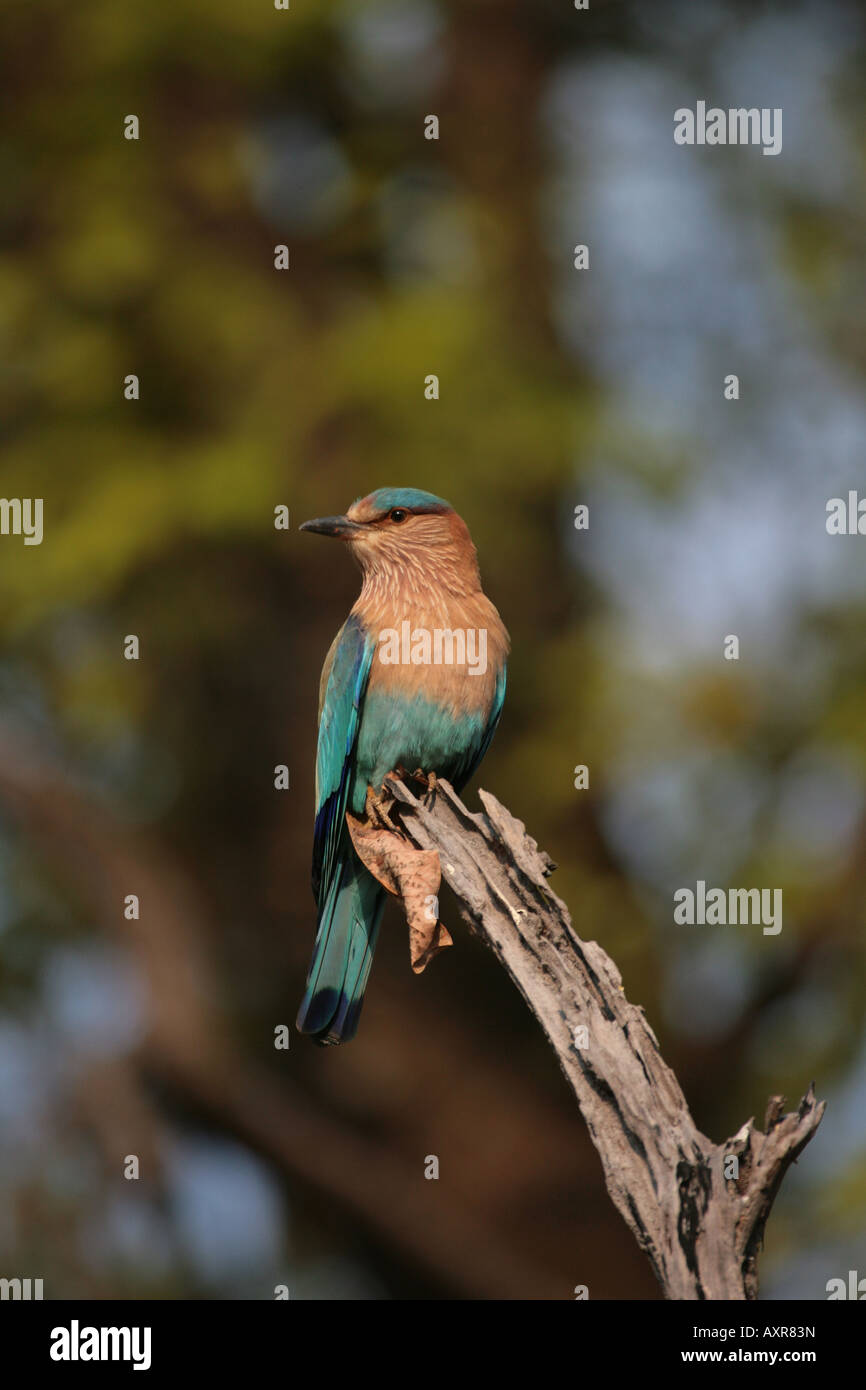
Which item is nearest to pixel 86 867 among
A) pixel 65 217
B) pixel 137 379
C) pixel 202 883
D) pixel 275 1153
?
pixel 202 883

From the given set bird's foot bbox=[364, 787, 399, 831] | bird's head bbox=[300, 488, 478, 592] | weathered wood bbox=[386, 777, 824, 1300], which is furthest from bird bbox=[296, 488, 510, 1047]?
weathered wood bbox=[386, 777, 824, 1300]

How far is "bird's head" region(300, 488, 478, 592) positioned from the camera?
18.7ft

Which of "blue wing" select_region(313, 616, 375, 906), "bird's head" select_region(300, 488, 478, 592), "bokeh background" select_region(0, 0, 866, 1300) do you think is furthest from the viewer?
"bokeh background" select_region(0, 0, 866, 1300)

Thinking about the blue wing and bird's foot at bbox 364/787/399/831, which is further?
the blue wing

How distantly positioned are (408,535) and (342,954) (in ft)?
4.95

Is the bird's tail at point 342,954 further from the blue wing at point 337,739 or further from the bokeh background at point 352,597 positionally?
the bokeh background at point 352,597

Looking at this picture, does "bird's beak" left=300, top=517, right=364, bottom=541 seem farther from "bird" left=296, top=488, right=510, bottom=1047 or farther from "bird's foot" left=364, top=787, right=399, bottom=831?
"bird's foot" left=364, top=787, right=399, bottom=831

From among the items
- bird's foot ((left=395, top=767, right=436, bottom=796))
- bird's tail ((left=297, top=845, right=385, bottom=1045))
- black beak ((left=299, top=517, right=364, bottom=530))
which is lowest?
bird's tail ((left=297, top=845, right=385, bottom=1045))

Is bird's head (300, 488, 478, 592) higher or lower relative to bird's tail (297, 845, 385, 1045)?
higher

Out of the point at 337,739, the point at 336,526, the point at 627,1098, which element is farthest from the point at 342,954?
the point at 627,1098

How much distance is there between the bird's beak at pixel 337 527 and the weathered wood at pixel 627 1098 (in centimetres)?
141

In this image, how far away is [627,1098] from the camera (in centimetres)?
389

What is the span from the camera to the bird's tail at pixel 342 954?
5098 millimetres

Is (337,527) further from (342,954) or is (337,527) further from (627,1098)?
(627,1098)
